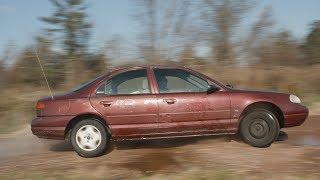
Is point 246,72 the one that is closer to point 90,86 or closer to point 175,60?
point 175,60

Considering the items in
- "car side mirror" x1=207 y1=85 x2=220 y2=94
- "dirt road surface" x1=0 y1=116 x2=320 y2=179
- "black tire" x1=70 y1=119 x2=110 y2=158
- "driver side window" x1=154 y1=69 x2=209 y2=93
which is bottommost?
"dirt road surface" x1=0 y1=116 x2=320 y2=179

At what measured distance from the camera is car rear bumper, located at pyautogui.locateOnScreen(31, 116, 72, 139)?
862 centimetres

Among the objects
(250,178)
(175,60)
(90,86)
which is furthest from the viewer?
(175,60)

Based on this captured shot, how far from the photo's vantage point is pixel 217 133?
349 inches

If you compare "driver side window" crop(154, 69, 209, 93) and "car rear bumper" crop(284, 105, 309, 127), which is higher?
"driver side window" crop(154, 69, 209, 93)

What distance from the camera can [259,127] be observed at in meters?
8.89

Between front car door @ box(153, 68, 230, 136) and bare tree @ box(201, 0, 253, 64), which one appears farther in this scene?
bare tree @ box(201, 0, 253, 64)

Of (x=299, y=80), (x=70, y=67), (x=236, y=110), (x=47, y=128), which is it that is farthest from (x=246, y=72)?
(x=47, y=128)

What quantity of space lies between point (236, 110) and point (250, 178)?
2.27 metres

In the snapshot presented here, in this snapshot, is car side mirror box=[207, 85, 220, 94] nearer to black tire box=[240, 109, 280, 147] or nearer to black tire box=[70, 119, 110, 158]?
black tire box=[240, 109, 280, 147]

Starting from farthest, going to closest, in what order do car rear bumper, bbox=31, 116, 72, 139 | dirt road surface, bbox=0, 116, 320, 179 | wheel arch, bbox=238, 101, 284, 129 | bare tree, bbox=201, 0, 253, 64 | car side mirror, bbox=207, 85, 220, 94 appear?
bare tree, bbox=201, 0, 253, 64
wheel arch, bbox=238, 101, 284, 129
car side mirror, bbox=207, 85, 220, 94
car rear bumper, bbox=31, 116, 72, 139
dirt road surface, bbox=0, 116, 320, 179

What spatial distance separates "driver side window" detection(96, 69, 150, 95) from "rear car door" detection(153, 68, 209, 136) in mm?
248

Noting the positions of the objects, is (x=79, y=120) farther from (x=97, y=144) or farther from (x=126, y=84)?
(x=126, y=84)

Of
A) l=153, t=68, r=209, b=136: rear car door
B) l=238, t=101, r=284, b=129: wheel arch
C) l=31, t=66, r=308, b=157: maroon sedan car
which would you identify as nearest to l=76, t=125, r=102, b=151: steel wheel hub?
l=31, t=66, r=308, b=157: maroon sedan car
